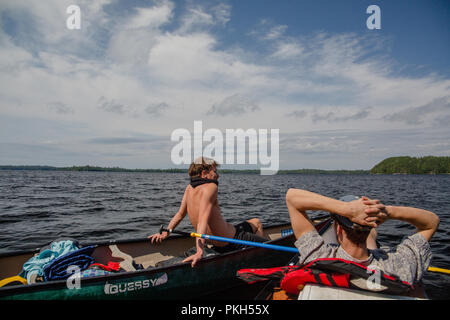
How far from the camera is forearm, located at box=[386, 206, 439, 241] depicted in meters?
2.58

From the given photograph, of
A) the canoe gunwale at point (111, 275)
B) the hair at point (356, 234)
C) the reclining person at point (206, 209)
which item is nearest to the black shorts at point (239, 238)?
the reclining person at point (206, 209)

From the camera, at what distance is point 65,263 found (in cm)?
431

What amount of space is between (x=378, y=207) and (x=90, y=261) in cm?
464

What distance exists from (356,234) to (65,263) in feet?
14.0

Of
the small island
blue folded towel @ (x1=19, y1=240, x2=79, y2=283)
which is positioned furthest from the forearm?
the small island

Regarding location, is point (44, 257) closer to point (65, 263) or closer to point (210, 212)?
point (65, 263)

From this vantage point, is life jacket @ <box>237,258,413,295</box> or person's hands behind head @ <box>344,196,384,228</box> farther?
life jacket @ <box>237,258,413,295</box>

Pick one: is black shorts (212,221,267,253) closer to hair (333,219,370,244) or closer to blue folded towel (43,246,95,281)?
blue folded towel (43,246,95,281)

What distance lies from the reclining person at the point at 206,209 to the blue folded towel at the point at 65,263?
1.65 meters

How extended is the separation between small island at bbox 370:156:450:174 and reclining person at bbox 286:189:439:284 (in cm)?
14732
